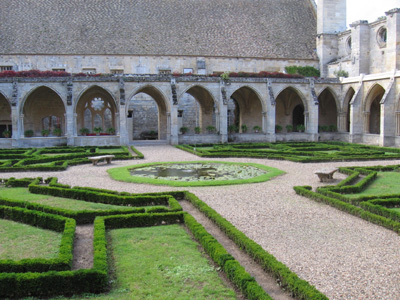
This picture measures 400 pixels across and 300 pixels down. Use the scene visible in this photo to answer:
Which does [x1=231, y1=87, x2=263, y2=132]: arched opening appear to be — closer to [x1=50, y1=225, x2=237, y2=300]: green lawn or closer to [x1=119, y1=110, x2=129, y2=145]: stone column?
[x1=119, y1=110, x2=129, y2=145]: stone column

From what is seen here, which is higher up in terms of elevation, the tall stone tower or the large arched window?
the tall stone tower

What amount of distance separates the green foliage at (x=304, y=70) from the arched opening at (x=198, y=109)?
8.84 metres

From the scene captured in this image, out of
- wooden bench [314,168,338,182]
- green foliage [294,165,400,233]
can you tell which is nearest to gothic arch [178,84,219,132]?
wooden bench [314,168,338,182]

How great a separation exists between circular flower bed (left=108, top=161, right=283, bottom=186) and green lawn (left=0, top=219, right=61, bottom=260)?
662cm

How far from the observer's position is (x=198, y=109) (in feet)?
148

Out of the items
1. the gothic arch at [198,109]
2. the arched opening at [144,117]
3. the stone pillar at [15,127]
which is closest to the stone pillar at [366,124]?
the gothic arch at [198,109]

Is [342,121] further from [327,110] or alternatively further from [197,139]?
[197,139]

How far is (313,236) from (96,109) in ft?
120

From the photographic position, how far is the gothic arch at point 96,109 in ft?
131

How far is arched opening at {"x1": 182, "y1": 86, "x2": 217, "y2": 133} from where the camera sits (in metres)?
41.8

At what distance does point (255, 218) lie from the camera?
1092 cm

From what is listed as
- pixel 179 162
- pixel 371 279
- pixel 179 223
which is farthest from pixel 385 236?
pixel 179 162

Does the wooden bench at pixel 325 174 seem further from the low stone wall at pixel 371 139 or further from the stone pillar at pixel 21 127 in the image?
the stone pillar at pixel 21 127

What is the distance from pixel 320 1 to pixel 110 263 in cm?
4415
